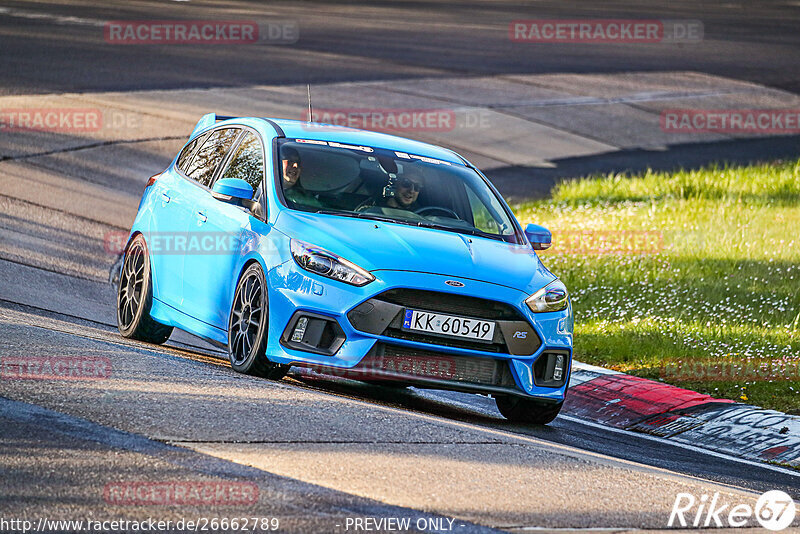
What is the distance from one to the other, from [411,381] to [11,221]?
7.69m

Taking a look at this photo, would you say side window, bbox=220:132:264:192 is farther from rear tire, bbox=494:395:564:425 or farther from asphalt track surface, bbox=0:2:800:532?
rear tire, bbox=494:395:564:425

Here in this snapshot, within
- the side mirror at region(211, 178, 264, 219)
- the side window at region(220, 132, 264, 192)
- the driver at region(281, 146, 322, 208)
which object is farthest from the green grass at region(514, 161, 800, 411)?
the side mirror at region(211, 178, 264, 219)

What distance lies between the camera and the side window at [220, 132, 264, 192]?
9.09 m

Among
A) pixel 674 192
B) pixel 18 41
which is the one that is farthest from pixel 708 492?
pixel 18 41

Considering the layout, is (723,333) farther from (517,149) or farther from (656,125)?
(656,125)

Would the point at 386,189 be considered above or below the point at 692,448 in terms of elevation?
above

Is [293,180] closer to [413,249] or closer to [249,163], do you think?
[249,163]

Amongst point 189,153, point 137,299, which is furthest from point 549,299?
point 189,153

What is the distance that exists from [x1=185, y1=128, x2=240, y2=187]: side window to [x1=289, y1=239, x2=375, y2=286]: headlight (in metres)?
1.85

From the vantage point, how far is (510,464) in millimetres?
6629

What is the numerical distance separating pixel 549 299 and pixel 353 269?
4.42ft

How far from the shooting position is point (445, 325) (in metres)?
7.84


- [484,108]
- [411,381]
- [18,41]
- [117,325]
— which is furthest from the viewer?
[18,41]

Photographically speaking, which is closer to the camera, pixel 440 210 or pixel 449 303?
pixel 449 303
